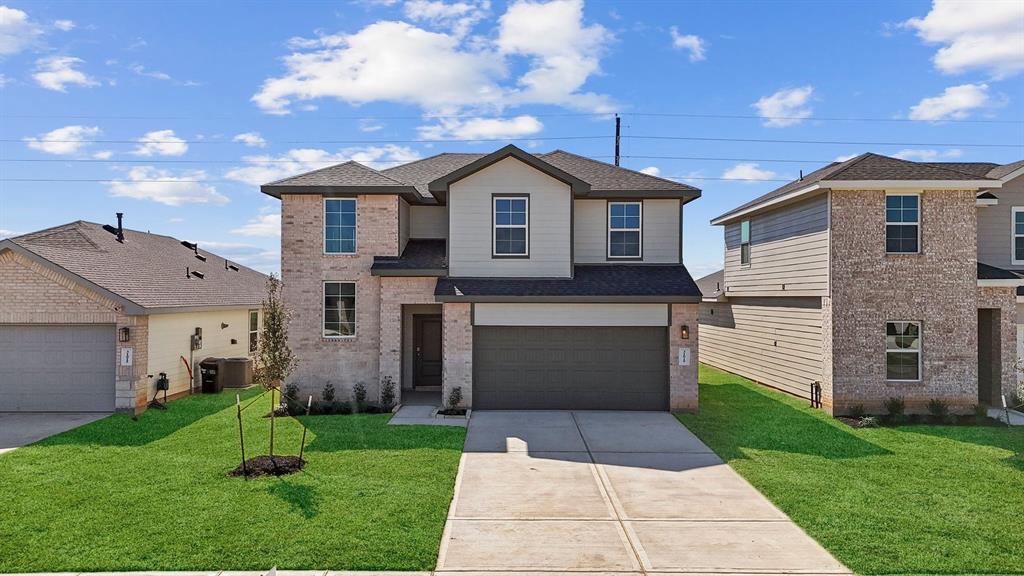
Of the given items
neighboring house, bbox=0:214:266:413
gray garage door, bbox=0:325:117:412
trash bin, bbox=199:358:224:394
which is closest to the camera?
neighboring house, bbox=0:214:266:413

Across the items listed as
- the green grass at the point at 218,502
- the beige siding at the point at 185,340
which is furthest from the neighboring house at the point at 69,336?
the green grass at the point at 218,502

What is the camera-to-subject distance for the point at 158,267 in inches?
682

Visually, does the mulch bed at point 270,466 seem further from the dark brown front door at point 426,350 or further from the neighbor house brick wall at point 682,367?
the neighbor house brick wall at point 682,367

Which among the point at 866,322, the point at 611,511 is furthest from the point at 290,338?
the point at 866,322

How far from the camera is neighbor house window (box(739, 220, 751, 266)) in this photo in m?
18.4

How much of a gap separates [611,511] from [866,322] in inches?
384

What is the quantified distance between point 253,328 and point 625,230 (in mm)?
14386

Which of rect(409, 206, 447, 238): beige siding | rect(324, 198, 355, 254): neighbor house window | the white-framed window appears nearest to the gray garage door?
rect(324, 198, 355, 254): neighbor house window

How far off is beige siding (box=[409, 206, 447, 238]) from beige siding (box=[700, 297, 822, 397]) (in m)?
10.1

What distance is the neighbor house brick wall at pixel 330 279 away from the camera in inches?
555

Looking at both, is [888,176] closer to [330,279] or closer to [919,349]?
[919,349]

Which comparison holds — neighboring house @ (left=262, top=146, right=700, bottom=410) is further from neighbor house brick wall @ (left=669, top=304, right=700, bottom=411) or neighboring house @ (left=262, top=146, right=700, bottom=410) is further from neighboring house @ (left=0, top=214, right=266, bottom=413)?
neighboring house @ (left=0, top=214, right=266, bottom=413)

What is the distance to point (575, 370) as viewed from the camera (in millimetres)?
13625

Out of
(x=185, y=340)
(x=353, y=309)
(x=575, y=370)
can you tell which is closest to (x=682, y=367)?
(x=575, y=370)
